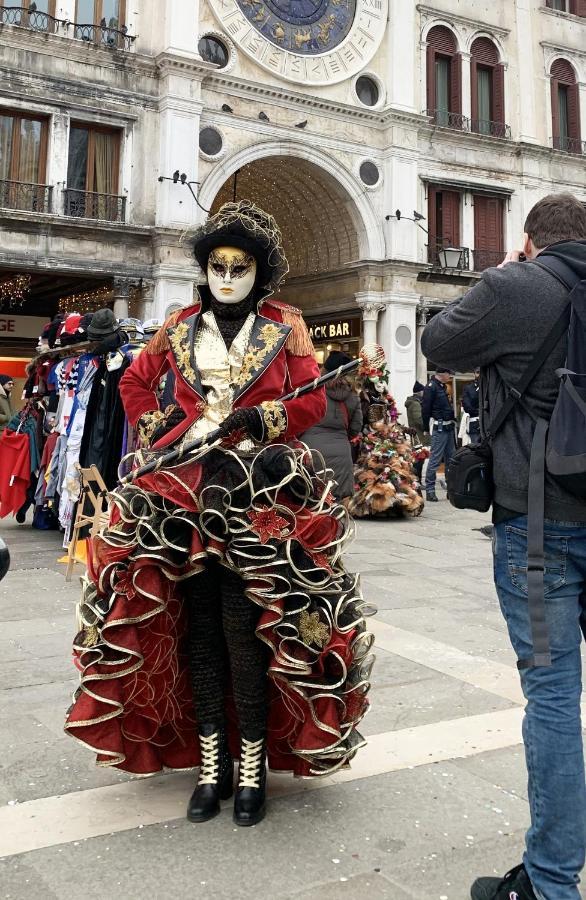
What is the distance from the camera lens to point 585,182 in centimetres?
2577

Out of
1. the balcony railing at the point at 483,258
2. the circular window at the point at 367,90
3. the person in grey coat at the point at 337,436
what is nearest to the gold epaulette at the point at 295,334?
the person in grey coat at the point at 337,436

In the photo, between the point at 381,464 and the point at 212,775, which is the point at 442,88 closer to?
the point at 381,464

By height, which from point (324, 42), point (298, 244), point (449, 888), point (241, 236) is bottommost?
point (449, 888)

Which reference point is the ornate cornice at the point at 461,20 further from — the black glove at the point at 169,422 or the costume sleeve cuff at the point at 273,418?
the costume sleeve cuff at the point at 273,418

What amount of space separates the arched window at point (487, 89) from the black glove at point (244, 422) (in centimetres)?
2387

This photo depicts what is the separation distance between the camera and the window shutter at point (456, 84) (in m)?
23.4

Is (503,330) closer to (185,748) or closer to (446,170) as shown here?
(185,748)

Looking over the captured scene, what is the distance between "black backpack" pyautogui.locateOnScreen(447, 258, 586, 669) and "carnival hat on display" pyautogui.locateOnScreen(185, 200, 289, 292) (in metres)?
1.18

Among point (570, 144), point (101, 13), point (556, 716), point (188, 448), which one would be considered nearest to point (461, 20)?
point (570, 144)

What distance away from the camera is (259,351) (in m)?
2.87

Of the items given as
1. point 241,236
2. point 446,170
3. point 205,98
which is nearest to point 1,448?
point 241,236

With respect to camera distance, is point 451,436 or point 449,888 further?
point 451,436

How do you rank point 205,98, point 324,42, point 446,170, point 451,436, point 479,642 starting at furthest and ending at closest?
point 446,170 → point 324,42 → point 205,98 → point 451,436 → point 479,642

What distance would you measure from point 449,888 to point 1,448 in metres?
7.81
